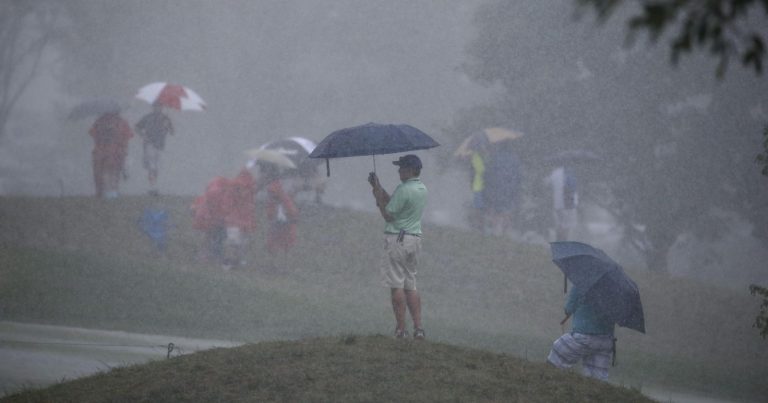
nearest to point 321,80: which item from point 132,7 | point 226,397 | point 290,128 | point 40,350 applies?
point 290,128

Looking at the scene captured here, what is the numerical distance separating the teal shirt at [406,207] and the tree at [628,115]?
1608cm

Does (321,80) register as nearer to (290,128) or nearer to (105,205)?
(290,128)

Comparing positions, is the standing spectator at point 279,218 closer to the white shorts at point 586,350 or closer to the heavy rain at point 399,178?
the heavy rain at point 399,178

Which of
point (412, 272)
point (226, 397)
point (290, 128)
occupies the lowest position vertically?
point (226, 397)

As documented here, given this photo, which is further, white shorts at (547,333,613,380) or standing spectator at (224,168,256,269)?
standing spectator at (224,168,256,269)

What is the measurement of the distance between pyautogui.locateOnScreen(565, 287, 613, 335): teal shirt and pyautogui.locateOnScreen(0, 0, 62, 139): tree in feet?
115

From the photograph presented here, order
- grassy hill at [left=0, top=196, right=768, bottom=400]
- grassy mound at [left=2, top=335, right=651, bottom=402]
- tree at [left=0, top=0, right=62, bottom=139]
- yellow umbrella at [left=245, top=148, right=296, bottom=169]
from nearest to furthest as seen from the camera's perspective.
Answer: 1. grassy mound at [left=2, top=335, right=651, bottom=402]
2. grassy hill at [left=0, top=196, right=768, bottom=400]
3. yellow umbrella at [left=245, top=148, right=296, bottom=169]
4. tree at [left=0, top=0, right=62, bottom=139]

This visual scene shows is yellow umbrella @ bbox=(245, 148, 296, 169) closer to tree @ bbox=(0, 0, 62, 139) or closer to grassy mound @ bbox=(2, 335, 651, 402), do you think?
grassy mound @ bbox=(2, 335, 651, 402)

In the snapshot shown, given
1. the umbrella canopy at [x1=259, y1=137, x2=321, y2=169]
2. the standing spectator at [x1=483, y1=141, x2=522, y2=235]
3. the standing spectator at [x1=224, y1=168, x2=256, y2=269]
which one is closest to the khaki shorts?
the standing spectator at [x1=224, y1=168, x2=256, y2=269]

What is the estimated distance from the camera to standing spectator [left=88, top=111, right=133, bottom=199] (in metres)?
18.3

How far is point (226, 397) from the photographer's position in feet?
21.0

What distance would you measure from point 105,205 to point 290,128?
23.4 m

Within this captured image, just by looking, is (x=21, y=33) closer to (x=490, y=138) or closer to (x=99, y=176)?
(x=99, y=176)

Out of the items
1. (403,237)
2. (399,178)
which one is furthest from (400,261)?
(399,178)
